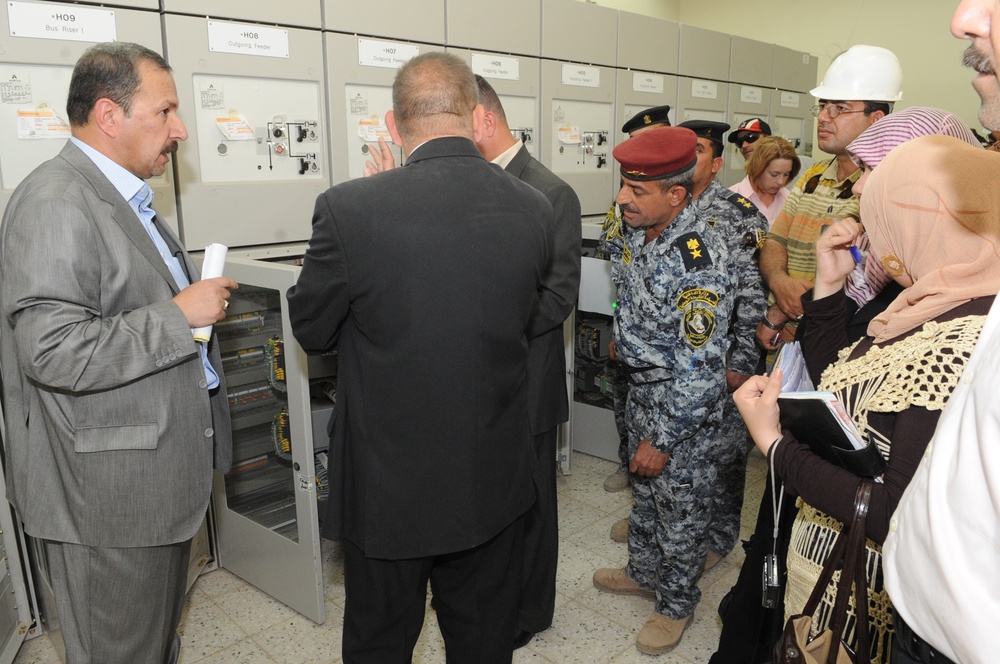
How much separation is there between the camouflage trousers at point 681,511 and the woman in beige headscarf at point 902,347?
74 centimetres

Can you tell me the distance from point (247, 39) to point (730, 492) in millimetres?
2380

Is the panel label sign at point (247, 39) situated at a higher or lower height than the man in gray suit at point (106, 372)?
higher

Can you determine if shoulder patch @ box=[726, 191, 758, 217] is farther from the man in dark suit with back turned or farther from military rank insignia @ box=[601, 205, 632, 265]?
the man in dark suit with back turned

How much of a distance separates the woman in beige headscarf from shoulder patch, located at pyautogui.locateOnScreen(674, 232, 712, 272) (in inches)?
28.4

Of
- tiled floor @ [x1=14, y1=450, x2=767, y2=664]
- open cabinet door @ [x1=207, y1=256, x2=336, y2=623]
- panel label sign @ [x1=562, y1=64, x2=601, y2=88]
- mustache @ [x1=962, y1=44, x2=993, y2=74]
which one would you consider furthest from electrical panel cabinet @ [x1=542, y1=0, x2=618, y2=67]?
mustache @ [x1=962, y1=44, x2=993, y2=74]

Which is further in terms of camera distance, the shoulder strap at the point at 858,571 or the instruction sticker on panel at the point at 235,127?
the instruction sticker on panel at the point at 235,127

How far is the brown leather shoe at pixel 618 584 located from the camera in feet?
7.93

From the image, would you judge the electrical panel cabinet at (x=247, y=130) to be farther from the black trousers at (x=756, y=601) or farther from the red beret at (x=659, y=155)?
the black trousers at (x=756, y=601)

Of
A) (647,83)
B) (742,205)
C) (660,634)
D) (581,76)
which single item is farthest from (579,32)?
(660,634)

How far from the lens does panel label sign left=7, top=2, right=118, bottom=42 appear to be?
6.05 ft

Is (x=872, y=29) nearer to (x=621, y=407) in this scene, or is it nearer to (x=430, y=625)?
(x=621, y=407)

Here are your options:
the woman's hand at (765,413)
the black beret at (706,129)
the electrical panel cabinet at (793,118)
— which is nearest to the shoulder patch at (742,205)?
the black beret at (706,129)

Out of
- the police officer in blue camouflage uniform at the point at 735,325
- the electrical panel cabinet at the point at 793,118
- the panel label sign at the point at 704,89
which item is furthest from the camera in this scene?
the electrical panel cabinet at the point at 793,118

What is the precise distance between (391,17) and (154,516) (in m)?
2.03
